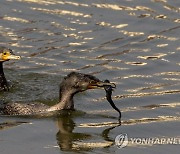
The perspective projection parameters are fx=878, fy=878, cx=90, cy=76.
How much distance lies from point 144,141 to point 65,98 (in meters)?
2.59

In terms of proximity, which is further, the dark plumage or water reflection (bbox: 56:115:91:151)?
the dark plumage

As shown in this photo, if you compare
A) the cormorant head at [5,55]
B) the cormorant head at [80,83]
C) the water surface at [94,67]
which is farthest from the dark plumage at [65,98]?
the cormorant head at [5,55]

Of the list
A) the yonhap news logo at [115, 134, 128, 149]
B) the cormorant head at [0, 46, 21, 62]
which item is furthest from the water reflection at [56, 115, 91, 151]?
the cormorant head at [0, 46, 21, 62]

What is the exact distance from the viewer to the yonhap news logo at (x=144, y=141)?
41.3 ft

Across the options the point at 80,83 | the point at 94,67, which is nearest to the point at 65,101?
the point at 80,83

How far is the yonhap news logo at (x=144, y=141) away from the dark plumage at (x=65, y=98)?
5.92 ft

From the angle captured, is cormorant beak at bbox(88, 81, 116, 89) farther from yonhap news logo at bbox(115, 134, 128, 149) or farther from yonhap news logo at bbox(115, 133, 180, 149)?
yonhap news logo at bbox(115, 133, 180, 149)

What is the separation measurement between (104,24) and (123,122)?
6916 mm

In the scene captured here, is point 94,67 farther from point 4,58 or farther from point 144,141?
point 144,141

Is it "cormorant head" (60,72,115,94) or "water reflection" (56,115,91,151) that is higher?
"cormorant head" (60,72,115,94)

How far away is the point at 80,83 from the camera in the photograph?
1472 centimetres

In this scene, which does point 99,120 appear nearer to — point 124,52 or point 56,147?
point 56,147

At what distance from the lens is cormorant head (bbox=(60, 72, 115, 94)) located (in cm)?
1461

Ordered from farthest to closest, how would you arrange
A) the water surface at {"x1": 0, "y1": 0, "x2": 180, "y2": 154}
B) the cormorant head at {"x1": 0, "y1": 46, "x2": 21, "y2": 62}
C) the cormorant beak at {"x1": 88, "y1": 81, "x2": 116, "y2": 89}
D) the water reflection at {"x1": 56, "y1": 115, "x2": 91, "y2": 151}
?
the cormorant head at {"x1": 0, "y1": 46, "x2": 21, "y2": 62}
the cormorant beak at {"x1": 88, "y1": 81, "x2": 116, "y2": 89}
the water surface at {"x1": 0, "y1": 0, "x2": 180, "y2": 154}
the water reflection at {"x1": 56, "y1": 115, "x2": 91, "y2": 151}
